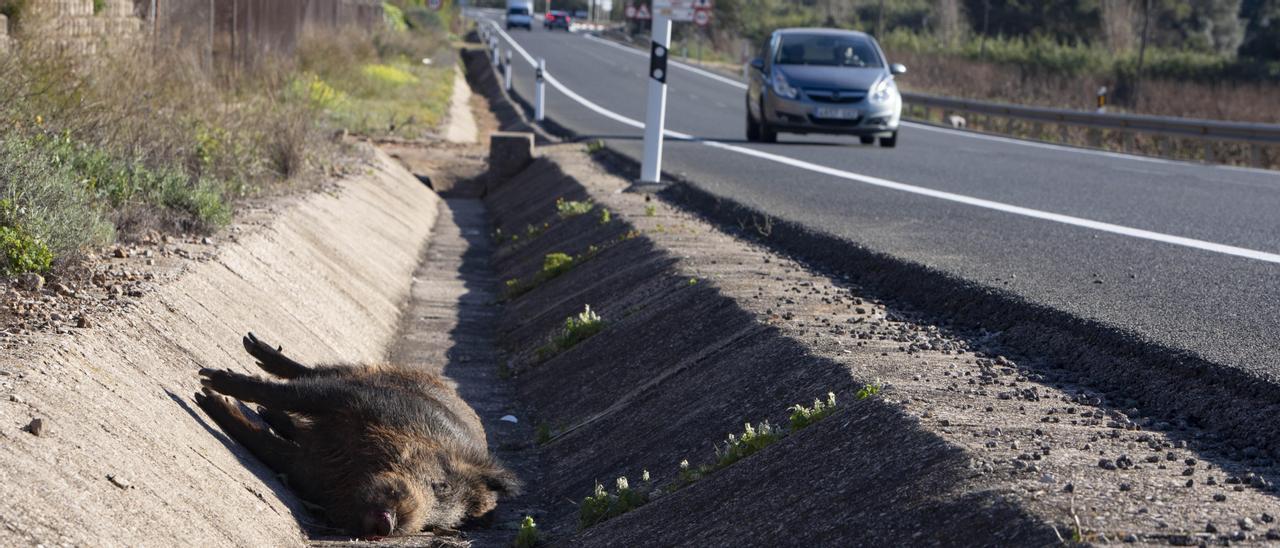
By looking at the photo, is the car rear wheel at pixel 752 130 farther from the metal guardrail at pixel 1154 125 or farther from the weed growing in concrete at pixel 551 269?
the weed growing in concrete at pixel 551 269

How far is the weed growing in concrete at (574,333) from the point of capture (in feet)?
28.3

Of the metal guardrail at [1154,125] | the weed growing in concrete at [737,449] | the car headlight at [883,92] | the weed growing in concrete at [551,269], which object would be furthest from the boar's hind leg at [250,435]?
the metal guardrail at [1154,125]

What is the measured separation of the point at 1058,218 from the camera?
1064 cm

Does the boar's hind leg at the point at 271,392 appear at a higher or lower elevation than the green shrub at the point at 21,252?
lower

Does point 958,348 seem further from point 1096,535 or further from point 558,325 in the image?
point 558,325

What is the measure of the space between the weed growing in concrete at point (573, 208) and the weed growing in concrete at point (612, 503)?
7092mm

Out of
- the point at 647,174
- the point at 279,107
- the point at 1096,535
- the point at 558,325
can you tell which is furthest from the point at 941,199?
the point at 1096,535

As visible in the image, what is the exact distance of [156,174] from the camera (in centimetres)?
902

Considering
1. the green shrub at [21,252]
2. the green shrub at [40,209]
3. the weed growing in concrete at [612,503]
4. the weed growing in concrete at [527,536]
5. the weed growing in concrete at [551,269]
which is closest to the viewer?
the weed growing in concrete at [612,503]

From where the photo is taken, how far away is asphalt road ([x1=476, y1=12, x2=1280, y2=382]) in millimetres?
6684

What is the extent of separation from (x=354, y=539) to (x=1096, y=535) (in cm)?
288

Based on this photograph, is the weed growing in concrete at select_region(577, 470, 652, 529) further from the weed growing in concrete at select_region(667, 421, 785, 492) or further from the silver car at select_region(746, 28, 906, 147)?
the silver car at select_region(746, 28, 906, 147)

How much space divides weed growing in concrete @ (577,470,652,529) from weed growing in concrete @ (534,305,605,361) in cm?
305

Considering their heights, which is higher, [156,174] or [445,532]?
[156,174]
